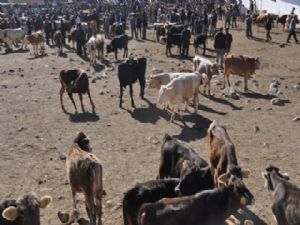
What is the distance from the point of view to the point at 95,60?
902 inches

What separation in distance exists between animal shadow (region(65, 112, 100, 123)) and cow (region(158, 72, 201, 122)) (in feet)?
6.71

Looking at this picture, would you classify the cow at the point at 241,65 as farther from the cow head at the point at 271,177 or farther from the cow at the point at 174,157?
the cow head at the point at 271,177

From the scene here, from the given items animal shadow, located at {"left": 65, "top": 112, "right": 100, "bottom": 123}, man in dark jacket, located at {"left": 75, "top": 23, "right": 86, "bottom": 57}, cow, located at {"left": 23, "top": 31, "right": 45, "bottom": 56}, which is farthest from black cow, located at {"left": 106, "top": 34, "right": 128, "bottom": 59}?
animal shadow, located at {"left": 65, "top": 112, "right": 100, "bottom": 123}

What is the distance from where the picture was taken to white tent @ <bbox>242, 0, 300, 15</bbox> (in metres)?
35.3

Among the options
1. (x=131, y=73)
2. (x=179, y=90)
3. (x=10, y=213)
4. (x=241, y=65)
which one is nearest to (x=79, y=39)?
(x=131, y=73)

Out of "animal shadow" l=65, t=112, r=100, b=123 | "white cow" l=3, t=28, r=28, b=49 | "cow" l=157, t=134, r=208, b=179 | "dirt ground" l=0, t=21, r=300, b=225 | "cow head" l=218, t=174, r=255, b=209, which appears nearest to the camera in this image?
"cow head" l=218, t=174, r=255, b=209

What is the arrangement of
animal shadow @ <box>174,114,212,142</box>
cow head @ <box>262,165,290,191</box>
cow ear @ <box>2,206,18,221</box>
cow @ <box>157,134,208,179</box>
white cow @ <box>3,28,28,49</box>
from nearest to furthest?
cow ear @ <box>2,206,18,221</box> → cow head @ <box>262,165,290,191</box> → cow @ <box>157,134,208,179</box> → animal shadow @ <box>174,114,212,142</box> → white cow @ <box>3,28,28,49</box>

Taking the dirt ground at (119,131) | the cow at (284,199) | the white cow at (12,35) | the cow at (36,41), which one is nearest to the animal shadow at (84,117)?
the dirt ground at (119,131)

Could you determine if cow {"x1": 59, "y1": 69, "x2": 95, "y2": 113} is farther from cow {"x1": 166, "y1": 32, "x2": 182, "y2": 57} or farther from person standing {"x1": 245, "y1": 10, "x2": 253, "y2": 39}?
person standing {"x1": 245, "y1": 10, "x2": 253, "y2": 39}

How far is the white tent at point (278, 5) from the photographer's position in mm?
35266

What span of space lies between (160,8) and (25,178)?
2996 centimetres

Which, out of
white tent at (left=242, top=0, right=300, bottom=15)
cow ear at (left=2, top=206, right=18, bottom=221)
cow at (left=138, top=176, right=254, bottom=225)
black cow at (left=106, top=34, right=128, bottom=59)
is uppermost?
white tent at (left=242, top=0, right=300, bottom=15)

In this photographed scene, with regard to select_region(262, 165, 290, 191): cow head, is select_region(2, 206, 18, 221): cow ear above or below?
above

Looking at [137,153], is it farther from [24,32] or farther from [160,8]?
[160,8]
